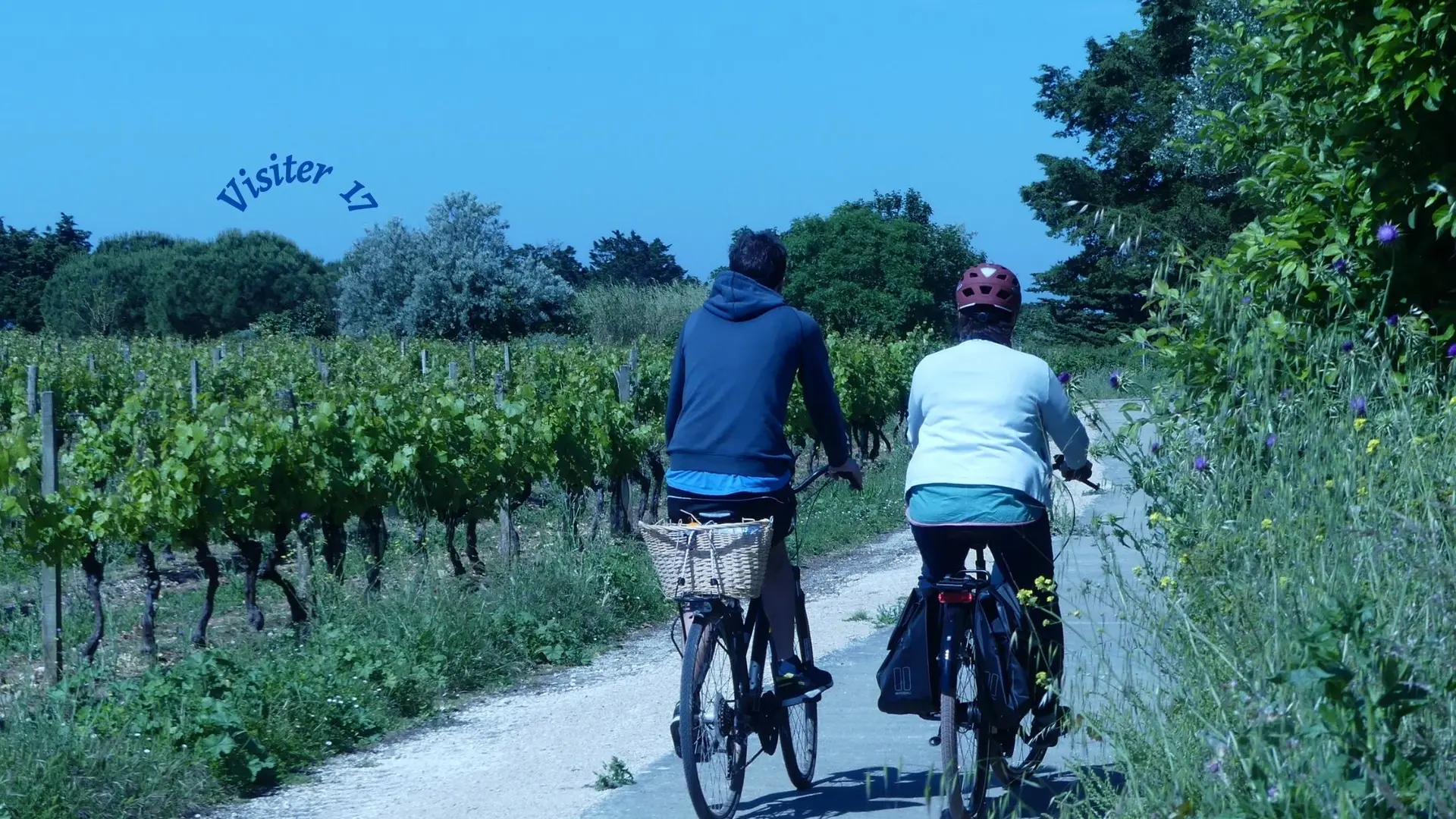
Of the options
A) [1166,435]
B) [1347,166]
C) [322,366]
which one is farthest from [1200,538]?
[322,366]

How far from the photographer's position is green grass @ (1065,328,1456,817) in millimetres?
2604

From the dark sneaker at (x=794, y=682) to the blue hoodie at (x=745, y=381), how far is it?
61cm

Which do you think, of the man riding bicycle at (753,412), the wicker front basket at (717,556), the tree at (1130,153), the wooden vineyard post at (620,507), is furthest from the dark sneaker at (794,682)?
the tree at (1130,153)

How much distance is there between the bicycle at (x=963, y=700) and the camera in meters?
4.37

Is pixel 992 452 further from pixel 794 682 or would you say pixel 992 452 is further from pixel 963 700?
pixel 794 682

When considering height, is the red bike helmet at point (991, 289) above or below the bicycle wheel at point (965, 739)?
above

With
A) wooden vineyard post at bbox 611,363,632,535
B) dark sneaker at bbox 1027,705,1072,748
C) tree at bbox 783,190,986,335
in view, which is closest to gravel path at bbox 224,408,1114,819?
dark sneaker at bbox 1027,705,1072,748

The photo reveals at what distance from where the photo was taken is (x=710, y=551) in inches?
182

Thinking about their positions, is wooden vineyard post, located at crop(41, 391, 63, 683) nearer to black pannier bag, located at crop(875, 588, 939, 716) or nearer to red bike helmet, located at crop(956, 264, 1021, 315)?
black pannier bag, located at crop(875, 588, 939, 716)

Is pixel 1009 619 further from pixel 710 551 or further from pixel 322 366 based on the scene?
pixel 322 366

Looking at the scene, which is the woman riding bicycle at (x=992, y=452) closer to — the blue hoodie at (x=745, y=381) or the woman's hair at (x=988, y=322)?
the woman's hair at (x=988, y=322)

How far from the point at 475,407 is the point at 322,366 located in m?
11.2

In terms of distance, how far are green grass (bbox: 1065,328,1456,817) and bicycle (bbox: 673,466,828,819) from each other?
1.07 meters

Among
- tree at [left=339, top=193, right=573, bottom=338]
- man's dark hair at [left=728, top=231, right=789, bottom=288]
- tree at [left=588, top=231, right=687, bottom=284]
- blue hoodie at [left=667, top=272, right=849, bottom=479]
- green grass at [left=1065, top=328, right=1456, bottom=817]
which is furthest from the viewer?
tree at [left=588, top=231, right=687, bottom=284]
